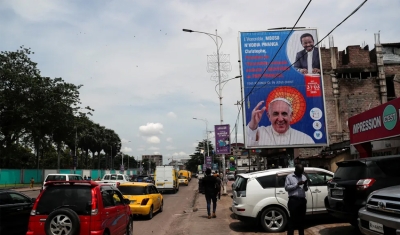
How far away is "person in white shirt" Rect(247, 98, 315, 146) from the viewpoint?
28.8 meters

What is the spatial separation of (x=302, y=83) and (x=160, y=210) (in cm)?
1669

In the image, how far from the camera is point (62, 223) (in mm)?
6863

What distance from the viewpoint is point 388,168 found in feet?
25.3

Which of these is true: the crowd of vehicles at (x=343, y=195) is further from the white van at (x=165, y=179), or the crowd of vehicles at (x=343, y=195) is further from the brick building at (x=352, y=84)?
the brick building at (x=352, y=84)

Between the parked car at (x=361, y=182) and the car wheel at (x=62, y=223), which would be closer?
the car wheel at (x=62, y=223)

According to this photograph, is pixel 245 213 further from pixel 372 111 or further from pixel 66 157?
pixel 66 157

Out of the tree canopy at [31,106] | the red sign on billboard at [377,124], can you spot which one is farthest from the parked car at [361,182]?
the tree canopy at [31,106]

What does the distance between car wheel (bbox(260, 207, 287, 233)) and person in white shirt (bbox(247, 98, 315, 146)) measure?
1865cm

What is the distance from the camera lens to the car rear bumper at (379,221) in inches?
211

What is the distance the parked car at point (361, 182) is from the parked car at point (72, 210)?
4906 mm

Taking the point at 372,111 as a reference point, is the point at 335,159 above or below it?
below

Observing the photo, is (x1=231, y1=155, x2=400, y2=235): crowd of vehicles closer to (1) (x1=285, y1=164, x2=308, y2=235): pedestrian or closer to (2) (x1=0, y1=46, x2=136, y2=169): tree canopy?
(1) (x1=285, y1=164, x2=308, y2=235): pedestrian

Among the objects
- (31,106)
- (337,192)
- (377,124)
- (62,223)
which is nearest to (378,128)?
(377,124)

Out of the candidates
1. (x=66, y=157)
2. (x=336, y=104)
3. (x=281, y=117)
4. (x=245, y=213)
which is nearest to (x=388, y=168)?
(x=245, y=213)
